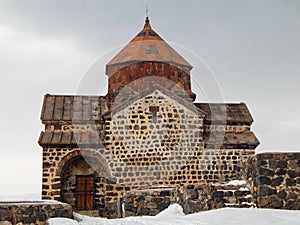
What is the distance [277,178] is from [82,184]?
11749mm

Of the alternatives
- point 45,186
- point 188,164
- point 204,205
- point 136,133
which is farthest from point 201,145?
point 204,205

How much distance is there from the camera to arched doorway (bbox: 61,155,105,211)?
20453mm

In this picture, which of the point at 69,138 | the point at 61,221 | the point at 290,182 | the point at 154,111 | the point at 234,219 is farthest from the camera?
the point at 69,138

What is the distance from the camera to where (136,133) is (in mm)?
19625

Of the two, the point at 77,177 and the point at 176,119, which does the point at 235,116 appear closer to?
the point at 176,119

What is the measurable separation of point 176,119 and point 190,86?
3556 mm

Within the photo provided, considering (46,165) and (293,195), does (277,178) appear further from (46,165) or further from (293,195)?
(46,165)

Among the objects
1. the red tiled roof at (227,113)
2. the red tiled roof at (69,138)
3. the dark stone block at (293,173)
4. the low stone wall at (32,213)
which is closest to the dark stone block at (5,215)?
the low stone wall at (32,213)

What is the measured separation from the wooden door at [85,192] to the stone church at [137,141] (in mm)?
38

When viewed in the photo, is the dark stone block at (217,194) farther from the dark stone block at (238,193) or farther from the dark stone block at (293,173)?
the dark stone block at (293,173)

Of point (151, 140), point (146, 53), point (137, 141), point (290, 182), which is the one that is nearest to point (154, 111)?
point (151, 140)

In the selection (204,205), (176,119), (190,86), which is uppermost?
(190,86)

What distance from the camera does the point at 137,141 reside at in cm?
1959

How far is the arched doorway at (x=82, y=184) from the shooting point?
20.5 meters
